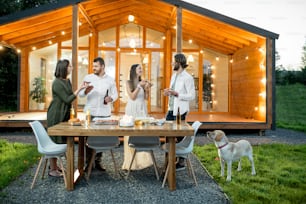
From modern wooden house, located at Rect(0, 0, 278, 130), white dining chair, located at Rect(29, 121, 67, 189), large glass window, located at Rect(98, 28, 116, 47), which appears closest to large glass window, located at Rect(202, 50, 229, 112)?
modern wooden house, located at Rect(0, 0, 278, 130)

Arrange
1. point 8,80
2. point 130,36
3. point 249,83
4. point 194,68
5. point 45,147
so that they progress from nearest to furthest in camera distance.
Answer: point 45,147 < point 249,83 < point 130,36 < point 194,68 < point 8,80

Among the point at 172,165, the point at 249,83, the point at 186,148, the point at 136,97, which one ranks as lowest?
the point at 172,165

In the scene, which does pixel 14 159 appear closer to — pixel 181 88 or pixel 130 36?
pixel 181 88

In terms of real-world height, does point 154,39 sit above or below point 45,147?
above

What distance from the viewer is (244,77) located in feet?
31.9

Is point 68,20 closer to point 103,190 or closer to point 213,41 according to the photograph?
point 213,41

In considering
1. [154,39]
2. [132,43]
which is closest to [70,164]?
[132,43]

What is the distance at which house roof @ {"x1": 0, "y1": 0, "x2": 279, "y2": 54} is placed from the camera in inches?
280

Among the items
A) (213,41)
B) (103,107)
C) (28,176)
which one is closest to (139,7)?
(213,41)

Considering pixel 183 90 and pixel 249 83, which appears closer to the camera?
pixel 183 90

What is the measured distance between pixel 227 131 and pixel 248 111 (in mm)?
1486

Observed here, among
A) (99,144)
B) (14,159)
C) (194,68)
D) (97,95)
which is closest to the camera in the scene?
(99,144)

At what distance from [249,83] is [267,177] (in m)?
5.74

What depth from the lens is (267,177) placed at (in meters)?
3.87
